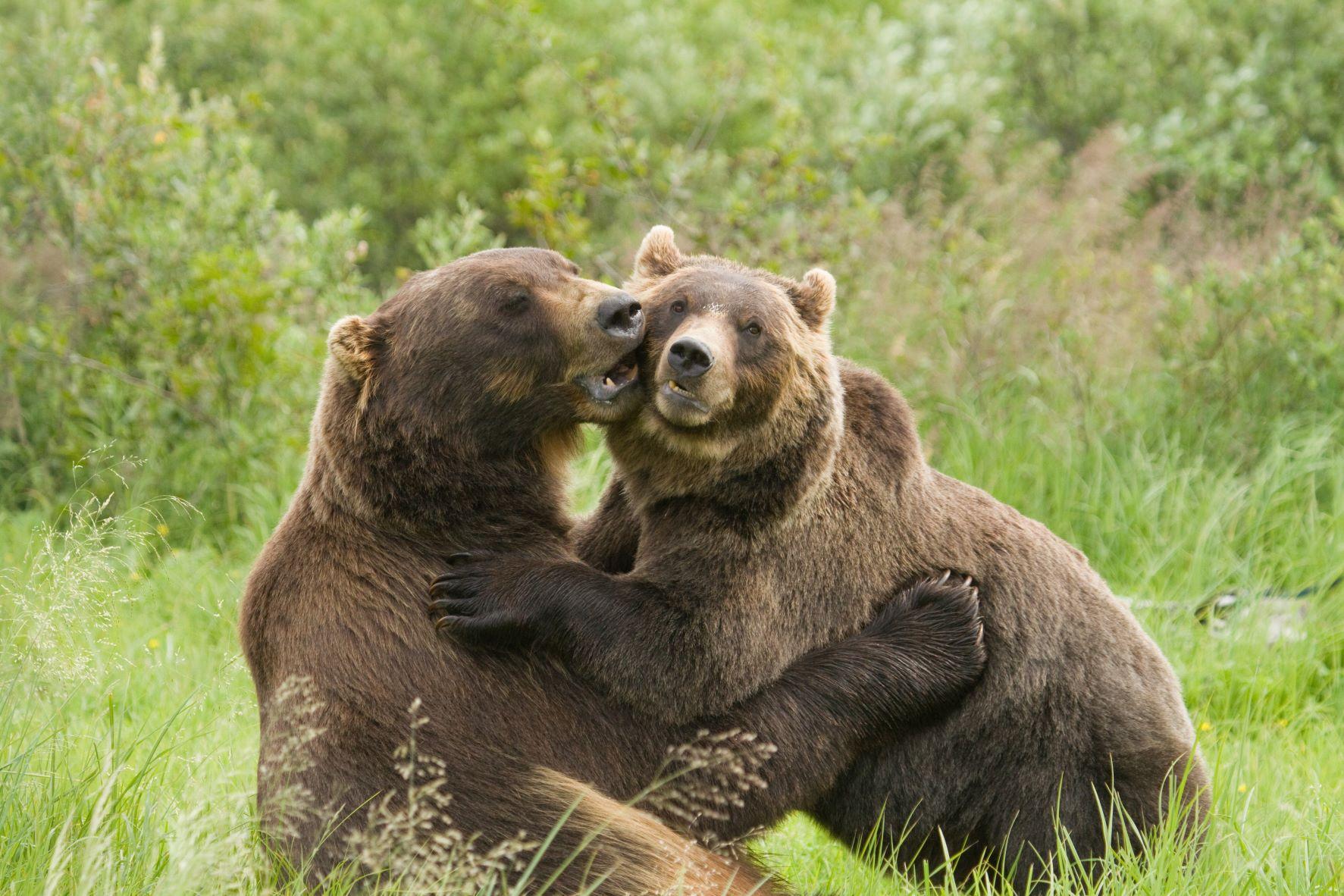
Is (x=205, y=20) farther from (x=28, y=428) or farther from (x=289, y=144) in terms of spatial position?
(x=28, y=428)

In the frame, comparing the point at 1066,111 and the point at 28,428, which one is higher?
the point at 1066,111

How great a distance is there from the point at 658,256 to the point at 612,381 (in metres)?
0.62

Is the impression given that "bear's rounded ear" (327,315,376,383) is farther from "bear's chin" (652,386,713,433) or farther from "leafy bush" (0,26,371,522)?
"leafy bush" (0,26,371,522)

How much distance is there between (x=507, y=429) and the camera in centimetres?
397

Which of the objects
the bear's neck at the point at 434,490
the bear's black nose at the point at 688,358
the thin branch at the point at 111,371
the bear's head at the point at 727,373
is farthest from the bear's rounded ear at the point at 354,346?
the thin branch at the point at 111,371

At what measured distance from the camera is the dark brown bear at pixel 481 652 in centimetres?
357

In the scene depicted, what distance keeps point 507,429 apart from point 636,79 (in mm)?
14405

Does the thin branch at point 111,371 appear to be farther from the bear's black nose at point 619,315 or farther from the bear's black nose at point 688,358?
the bear's black nose at point 688,358

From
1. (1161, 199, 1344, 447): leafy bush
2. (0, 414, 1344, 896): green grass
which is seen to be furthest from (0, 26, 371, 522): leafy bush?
(1161, 199, 1344, 447): leafy bush

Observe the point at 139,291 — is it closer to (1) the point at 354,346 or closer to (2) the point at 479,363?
(1) the point at 354,346

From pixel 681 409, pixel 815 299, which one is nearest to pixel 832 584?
pixel 681 409

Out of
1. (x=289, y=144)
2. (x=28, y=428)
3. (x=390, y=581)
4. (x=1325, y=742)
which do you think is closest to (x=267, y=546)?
(x=390, y=581)

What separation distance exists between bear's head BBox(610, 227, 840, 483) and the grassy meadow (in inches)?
52.8

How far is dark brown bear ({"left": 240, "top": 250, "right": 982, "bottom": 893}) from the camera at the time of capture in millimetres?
3574
